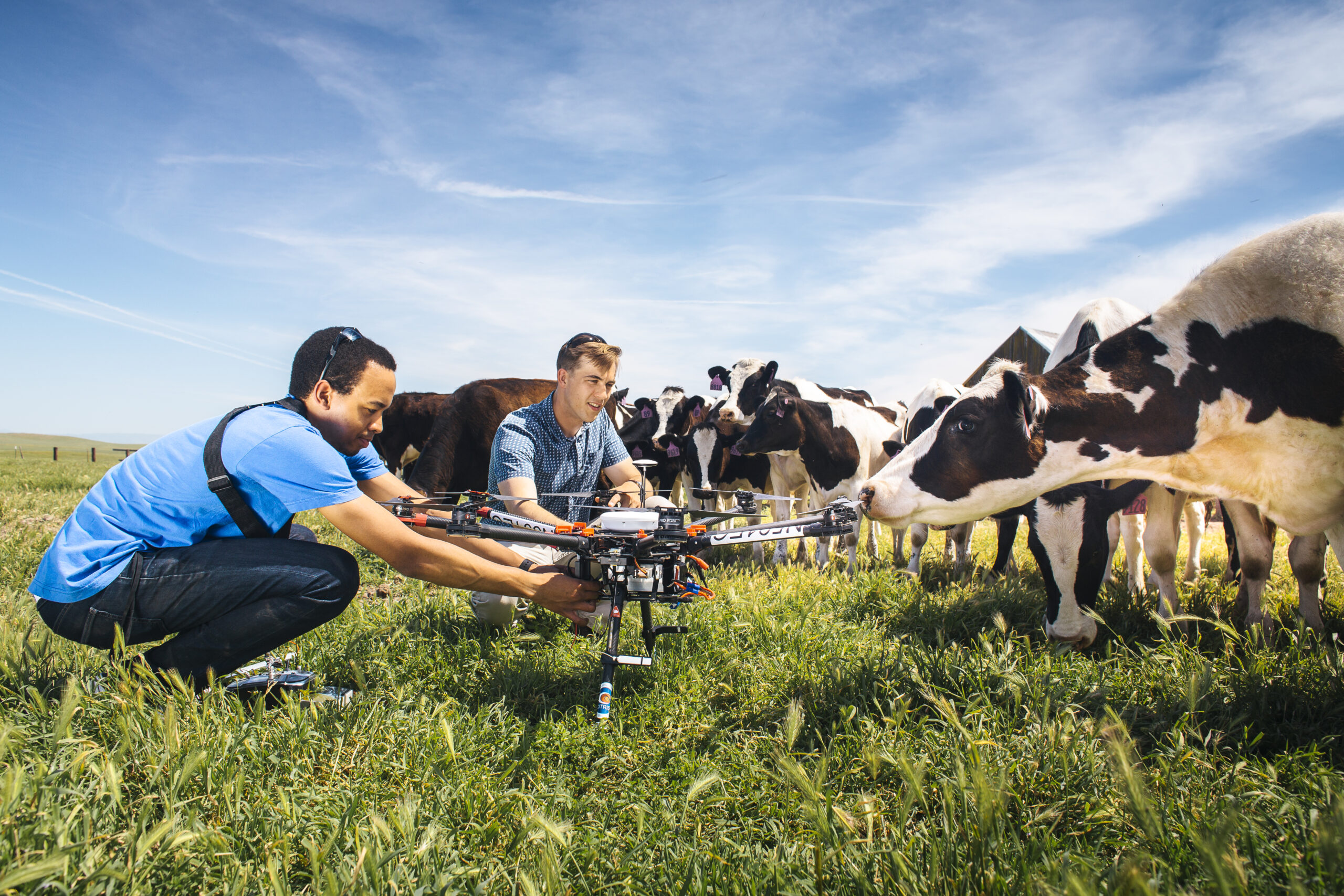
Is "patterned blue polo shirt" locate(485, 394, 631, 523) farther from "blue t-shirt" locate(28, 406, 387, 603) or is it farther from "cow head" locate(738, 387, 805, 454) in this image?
"cow head" locate(738, 387, 805, 454)

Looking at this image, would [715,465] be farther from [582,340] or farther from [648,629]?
[648,629]

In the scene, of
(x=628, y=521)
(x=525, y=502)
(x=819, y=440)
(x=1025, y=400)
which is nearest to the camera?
(x=628, y=521)

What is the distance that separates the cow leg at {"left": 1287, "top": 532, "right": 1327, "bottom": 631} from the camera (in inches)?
154

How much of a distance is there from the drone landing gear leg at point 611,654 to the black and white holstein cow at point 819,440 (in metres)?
5.52

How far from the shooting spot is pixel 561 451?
459cm

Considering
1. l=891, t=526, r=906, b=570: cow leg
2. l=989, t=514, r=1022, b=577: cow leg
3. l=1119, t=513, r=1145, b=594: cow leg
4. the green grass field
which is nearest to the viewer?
the green grass field

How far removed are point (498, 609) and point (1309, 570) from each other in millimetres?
4592

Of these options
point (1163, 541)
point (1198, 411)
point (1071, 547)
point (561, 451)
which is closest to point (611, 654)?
point (561, 451)

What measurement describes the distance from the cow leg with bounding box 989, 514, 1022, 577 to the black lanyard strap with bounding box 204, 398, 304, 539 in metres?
5.76

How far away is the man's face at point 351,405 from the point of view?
3.13m

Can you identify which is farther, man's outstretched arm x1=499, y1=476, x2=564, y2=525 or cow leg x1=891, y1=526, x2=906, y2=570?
cow leg x1=891, y1=526, x2=906, y2=570

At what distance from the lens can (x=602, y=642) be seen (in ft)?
13.0

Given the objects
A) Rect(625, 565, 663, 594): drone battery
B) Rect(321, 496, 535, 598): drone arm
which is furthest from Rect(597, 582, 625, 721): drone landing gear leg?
Rect(321, 496, 535, 598): drone arm

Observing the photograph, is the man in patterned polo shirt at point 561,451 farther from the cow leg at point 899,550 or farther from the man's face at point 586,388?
the cow leg at point 899,550
